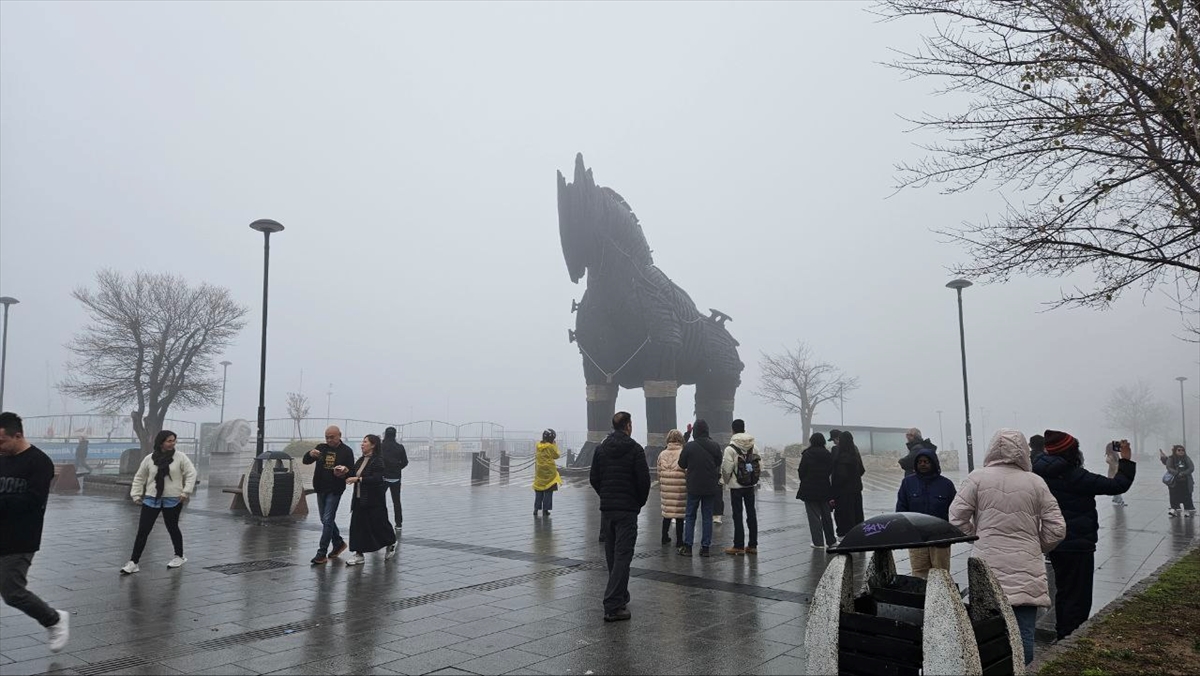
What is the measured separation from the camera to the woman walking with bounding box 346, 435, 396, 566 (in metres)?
9.37

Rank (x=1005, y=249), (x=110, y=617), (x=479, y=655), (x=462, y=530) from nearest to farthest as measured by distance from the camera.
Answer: (x=479, y=655), (x=110, y=617), (x=1005, y=249), (x=462, y=530)

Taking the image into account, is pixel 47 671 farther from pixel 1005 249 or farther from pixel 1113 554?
pixel 1113 554

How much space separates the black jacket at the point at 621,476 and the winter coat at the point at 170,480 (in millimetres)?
5043

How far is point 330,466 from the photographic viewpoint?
31.6 ft

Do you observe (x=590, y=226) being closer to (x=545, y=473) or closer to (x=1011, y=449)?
(x=545, y=473)

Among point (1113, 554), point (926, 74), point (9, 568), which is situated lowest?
point (1113, 554)

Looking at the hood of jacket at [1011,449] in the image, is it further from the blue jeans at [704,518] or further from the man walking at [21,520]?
the man walking at [21,520]

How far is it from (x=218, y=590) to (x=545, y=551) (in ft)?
13.4

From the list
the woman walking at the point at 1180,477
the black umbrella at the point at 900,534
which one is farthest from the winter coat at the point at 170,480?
the woman walking at the point at 1180,477

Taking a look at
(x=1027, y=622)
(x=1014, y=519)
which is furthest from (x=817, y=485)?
(x=1014, y=519)

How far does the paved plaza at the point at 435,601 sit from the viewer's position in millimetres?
5422

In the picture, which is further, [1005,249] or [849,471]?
[849,471]

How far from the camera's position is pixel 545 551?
34.5 feet

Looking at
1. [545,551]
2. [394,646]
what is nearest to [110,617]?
[394,646]
